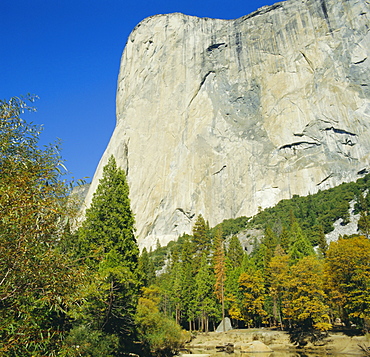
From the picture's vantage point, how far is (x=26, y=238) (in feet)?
22.0

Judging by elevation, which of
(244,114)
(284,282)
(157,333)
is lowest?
(157,333)

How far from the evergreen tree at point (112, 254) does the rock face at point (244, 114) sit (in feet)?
278

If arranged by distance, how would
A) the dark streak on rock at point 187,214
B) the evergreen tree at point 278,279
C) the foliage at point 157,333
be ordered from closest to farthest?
the foliage at point 157,333 < the evergreen tree at point 278,279 < the dark streak on rock at point 187,214

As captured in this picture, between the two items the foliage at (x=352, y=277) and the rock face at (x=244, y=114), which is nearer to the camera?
the foliage at (x=352, y=277)

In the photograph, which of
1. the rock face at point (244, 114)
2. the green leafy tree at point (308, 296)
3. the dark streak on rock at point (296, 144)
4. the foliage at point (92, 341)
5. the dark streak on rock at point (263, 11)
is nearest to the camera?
the foliage at point (92, 341)

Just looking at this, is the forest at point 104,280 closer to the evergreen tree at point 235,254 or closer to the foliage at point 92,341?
the foliage at point 92,341

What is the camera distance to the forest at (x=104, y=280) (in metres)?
6.67

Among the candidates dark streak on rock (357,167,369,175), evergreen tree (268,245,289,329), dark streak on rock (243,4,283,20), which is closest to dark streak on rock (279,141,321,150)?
dark streak on rock (357,167,369,175)

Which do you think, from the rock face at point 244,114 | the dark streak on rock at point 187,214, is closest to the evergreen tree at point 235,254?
the rock face at point 244,114

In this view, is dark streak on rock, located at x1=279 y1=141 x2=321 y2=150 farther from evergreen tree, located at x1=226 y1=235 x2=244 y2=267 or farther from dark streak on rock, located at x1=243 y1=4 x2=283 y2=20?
evergreen tree, located at x1=226 y1=235 x2=244 y2=267

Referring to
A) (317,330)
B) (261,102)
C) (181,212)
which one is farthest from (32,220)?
(261,102)

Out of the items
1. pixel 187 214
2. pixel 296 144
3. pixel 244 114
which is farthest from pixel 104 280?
pixel 244 114

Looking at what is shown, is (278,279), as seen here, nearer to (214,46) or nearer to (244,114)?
(244,114)

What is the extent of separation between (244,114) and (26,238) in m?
110
